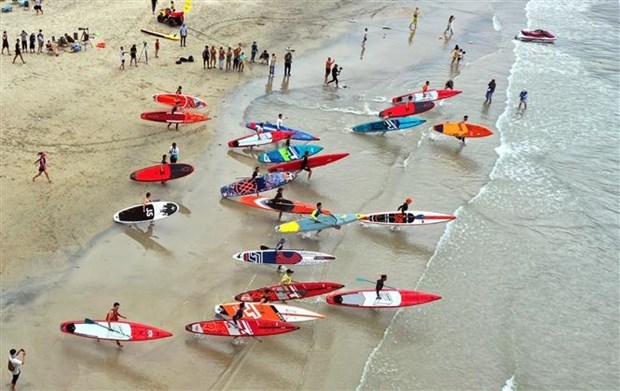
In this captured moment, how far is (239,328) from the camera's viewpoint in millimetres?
15539

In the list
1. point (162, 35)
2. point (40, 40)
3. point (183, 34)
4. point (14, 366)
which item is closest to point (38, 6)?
point (40, 40)

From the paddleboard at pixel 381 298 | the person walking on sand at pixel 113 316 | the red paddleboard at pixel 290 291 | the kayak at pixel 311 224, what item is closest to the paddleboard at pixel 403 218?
the kayak at pixel 311 224

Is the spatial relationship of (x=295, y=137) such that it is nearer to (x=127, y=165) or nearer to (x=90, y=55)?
(x=127, y=165)

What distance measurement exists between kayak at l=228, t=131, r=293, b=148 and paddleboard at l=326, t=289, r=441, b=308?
384 inches

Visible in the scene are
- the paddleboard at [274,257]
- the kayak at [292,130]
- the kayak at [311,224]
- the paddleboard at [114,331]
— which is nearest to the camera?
the paddleboard at [114,331]

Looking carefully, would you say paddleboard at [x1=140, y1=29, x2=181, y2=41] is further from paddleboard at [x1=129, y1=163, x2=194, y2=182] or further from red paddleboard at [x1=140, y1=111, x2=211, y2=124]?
paddleboard at [x1=129, y1=163, x2=194, y2=182]

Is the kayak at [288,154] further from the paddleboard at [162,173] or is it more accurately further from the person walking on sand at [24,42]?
the person walking on sand at [24,42]

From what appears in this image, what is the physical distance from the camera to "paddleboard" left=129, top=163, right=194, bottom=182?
2172 cm

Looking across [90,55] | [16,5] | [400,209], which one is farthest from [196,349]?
[16,5]

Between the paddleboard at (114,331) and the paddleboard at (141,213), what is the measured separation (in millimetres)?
5078

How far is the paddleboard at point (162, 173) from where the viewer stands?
71.3ft

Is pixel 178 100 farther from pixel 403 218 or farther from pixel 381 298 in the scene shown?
pixel 381 298

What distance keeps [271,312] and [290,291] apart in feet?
3.67

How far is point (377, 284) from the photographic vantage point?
17.4 metres
